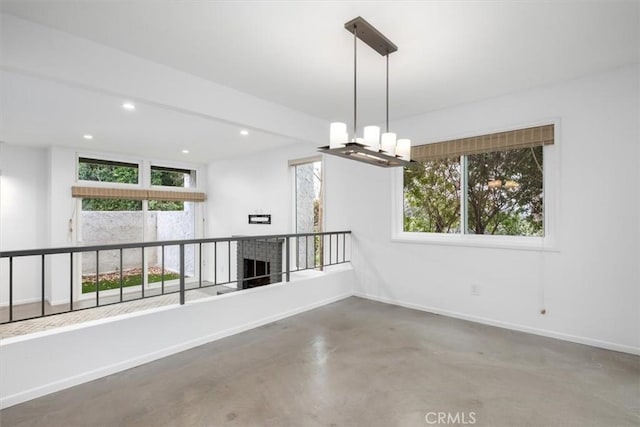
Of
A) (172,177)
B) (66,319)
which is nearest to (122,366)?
(66,319)

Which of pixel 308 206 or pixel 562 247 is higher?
pixel 308 206

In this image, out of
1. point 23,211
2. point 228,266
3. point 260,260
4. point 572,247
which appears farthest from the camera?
point 260,260

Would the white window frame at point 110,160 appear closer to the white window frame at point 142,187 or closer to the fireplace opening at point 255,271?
the white window frame at point 142,187

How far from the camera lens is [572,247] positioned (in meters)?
2.99

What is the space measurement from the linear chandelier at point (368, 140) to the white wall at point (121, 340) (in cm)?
191

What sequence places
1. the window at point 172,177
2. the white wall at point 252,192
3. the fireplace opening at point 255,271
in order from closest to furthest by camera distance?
1. the white wall at point 252,192
2. the fireplace opening at point 255,271
3. the window at point 172,177

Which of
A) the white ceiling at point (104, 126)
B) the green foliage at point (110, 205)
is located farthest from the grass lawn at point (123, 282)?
the white ceiling at point (104, 126)

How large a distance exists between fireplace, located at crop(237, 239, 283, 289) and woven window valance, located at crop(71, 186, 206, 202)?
2.01 metres

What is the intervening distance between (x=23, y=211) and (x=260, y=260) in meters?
4.11

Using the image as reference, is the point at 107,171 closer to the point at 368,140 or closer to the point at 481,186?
the point at 368,140

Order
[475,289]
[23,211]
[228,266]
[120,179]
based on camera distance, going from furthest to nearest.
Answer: [120,179], [228,266], [23,211], [475,289]

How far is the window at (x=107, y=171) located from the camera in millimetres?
5870

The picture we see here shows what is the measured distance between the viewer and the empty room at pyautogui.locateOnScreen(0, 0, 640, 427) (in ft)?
6.66

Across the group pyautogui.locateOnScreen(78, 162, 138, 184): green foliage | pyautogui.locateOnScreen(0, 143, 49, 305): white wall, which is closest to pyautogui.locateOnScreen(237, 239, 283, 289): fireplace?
pyautogui.locateOnScreen(78, 162, 138, 184): green foliage
